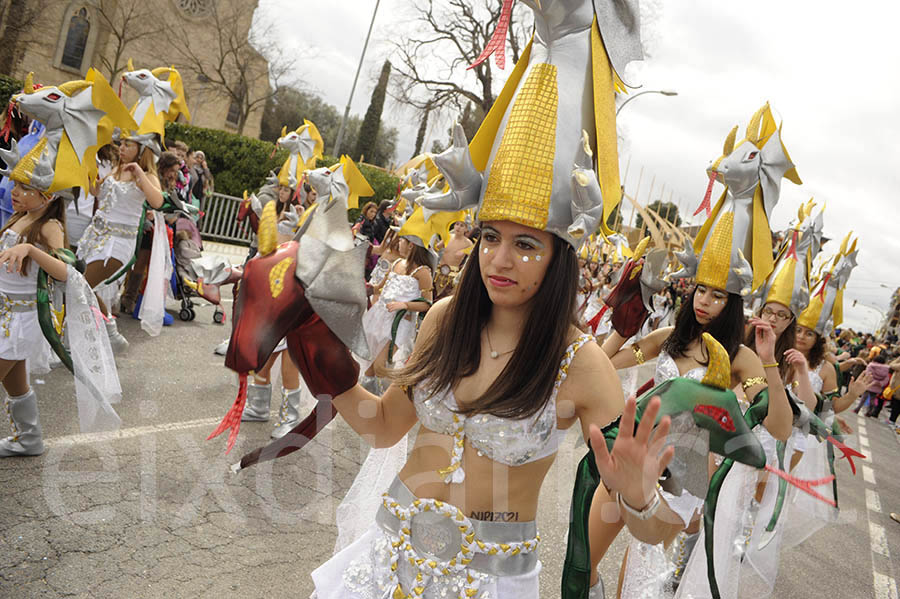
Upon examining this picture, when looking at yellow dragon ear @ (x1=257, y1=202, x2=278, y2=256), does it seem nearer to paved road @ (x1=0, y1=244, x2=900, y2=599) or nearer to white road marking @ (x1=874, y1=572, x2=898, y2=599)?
paved road @ (x1=0, y1=244, x2=900, y2=599)

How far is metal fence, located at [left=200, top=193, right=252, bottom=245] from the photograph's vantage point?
1463cm

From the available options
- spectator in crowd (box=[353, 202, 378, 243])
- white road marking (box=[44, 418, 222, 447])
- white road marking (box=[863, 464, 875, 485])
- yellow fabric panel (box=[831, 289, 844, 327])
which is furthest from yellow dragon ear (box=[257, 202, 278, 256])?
white road marking (box=[863, 464, 875, 485])

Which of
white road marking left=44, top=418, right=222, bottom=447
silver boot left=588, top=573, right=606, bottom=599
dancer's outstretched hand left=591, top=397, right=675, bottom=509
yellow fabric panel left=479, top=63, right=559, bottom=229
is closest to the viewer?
dancer's outstretched hand left=591, top=397, right=675, bottom=509

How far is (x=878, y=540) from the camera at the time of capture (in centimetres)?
661

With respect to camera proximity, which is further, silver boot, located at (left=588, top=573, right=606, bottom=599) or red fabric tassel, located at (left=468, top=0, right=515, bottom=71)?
silver boot, located at (left=588, top=573, right=606, bottom=599)

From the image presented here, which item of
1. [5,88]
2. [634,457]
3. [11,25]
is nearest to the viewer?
[634,457]

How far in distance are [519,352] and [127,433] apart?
11.8 ft

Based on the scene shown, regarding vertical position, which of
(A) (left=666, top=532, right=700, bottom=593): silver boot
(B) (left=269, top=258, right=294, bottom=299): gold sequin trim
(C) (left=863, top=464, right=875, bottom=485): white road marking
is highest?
(B) (left=269, top=258, right=294, bottom=299): gold sequin trim

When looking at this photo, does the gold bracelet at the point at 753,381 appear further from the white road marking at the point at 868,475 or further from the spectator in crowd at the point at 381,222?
the spectator in crowd at the point at 381,222

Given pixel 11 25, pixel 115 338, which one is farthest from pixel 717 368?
pixel 11 25

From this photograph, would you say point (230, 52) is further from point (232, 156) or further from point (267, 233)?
point (267, 233)

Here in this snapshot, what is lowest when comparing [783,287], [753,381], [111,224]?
Answer: [111,224]

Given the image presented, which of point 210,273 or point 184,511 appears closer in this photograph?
point 210,273

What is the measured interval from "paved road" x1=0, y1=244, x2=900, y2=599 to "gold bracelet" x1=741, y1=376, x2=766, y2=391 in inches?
65.2
